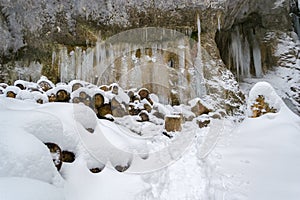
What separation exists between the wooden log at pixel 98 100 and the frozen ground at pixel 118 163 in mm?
1038

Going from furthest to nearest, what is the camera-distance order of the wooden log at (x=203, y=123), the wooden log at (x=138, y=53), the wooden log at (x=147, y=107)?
the wooden log at (x=138, y=53) → the wooden log at (x=203, y=123) → the wooden log at (x=147, y=107)

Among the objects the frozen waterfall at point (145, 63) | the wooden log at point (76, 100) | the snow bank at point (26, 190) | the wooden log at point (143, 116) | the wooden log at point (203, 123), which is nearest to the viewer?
the snow bank at point (26, 190)

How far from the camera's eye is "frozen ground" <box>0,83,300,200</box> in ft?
4.30

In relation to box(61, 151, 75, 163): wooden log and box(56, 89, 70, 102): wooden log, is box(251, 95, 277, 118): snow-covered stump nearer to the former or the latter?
box(56, 89, 70, 102): wooden log

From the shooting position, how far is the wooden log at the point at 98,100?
3553 millimetres

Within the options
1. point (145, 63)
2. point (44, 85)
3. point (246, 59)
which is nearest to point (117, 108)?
point (44, 85)

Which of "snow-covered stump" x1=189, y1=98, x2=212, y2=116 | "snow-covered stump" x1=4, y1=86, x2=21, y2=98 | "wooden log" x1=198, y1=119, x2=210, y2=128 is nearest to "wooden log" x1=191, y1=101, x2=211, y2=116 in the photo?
"snow-covered stump" x1=189, y1=98, x2=212, y2=116

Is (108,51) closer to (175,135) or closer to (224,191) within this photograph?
(175,135)

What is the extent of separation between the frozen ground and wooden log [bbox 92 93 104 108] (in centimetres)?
104

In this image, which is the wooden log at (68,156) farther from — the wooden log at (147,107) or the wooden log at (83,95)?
the wooden log at (147,107)

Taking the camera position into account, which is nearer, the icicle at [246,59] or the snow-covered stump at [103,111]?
the snow-covered stump at [103,111]

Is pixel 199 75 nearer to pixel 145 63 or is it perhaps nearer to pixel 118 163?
pixel 145 63

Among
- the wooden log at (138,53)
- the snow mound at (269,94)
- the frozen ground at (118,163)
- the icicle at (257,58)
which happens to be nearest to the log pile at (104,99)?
the frozen ground at (118,163)

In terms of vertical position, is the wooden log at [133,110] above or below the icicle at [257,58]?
below
